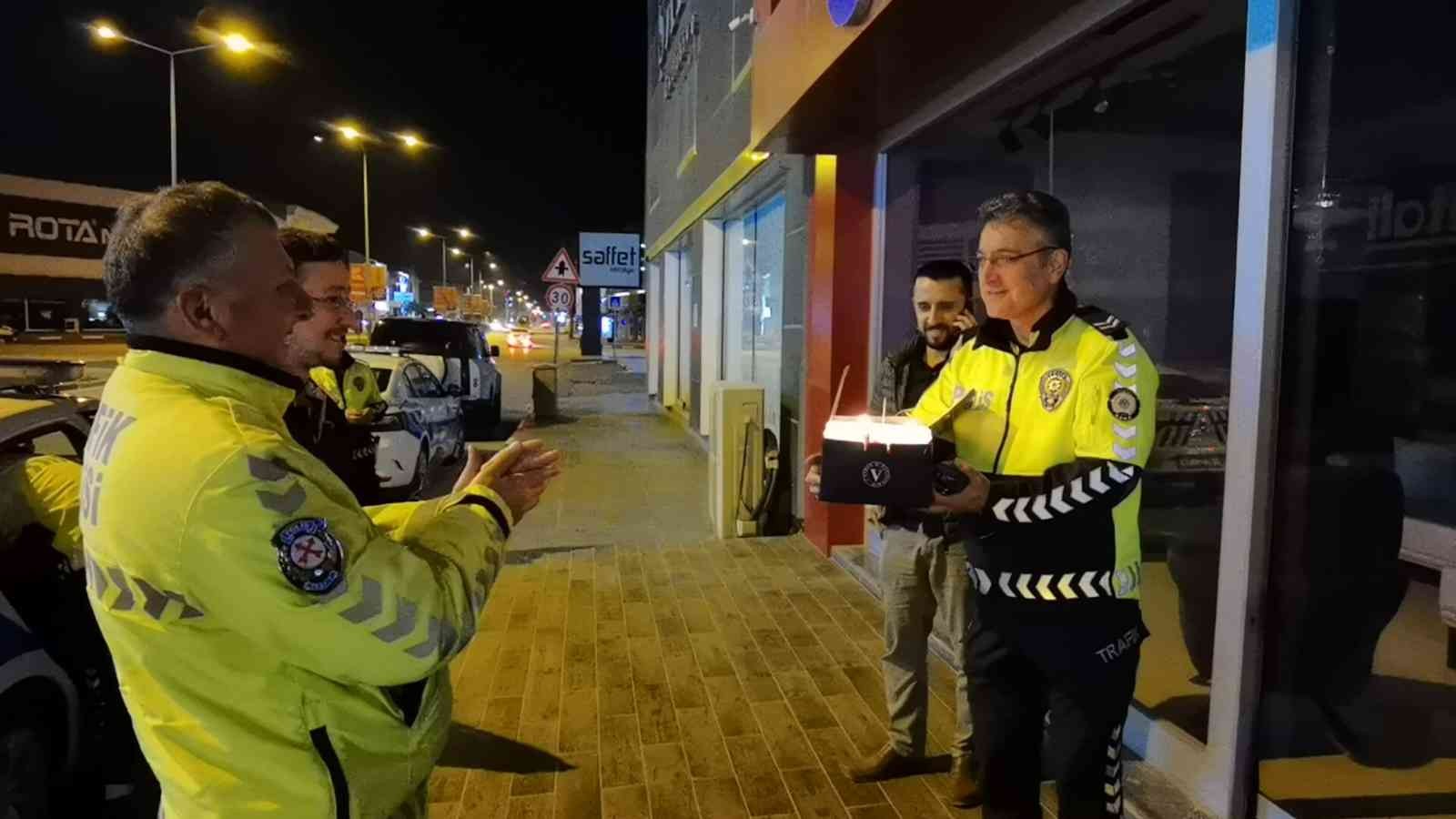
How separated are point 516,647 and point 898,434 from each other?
352cm

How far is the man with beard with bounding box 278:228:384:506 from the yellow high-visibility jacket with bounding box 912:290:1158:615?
5.58ft

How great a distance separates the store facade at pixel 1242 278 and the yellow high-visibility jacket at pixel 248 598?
2690 mm

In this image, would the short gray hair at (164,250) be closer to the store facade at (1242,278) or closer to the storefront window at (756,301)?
the store facade at (1242,278)

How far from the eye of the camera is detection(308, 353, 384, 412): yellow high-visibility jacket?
13.7ft

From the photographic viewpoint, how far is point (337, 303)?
10.6 feet

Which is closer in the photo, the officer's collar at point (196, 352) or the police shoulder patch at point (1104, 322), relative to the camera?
the officer's collar at point (196, 352)

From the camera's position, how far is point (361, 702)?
1.46 meters

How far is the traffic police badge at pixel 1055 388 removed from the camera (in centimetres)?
232

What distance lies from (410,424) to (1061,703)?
321 inches

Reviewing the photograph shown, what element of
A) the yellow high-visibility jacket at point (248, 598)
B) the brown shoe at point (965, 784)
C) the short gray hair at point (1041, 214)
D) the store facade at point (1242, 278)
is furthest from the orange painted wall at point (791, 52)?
the yellow high-visibility jacket at point (248, 598)

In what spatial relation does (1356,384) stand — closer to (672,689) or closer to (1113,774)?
(1113,774)

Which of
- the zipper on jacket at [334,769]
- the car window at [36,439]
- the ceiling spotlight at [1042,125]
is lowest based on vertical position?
the zipper on jacket at [334,769]

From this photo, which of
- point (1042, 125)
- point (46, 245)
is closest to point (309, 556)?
point (1042, 125)

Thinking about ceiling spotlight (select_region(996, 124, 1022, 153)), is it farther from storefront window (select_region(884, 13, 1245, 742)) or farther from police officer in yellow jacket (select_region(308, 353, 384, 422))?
police officer in yellow jacket (select_region(308, 353, 384, 422))
